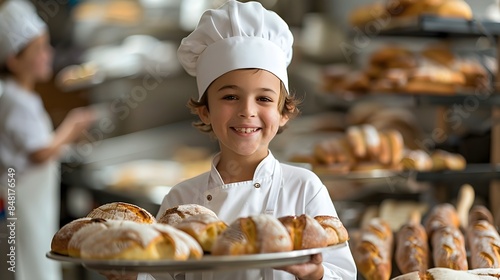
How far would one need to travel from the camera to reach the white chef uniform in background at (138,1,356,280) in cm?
178

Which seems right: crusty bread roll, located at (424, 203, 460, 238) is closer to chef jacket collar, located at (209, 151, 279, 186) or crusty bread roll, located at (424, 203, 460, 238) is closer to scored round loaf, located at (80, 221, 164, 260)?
chef jacket collar, located at (209, 151, 279, 186)

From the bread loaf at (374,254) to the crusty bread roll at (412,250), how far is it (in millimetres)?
34

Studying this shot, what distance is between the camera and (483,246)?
224 centimetres

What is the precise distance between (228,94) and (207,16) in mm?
205

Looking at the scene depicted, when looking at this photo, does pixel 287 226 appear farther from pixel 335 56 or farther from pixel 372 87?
pixel 335 56

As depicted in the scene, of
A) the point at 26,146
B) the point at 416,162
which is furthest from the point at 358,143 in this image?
the point at 26,146

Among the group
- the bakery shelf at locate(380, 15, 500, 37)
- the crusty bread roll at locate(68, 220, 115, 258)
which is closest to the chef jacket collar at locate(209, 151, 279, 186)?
the crusty bread roll at locate(68, 220, 115, 258)

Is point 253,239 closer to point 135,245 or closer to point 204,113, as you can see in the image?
point 135,245

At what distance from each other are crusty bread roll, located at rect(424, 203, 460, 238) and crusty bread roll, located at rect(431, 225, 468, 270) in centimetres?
14

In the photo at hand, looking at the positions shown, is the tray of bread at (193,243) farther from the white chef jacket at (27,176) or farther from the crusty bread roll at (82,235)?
the white chef jacket at (27,176)

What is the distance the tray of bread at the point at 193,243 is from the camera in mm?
1265

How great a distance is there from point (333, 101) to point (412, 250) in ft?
7.77

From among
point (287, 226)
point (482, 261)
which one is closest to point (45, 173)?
point (482, 261)

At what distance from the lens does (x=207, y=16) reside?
1838mm
